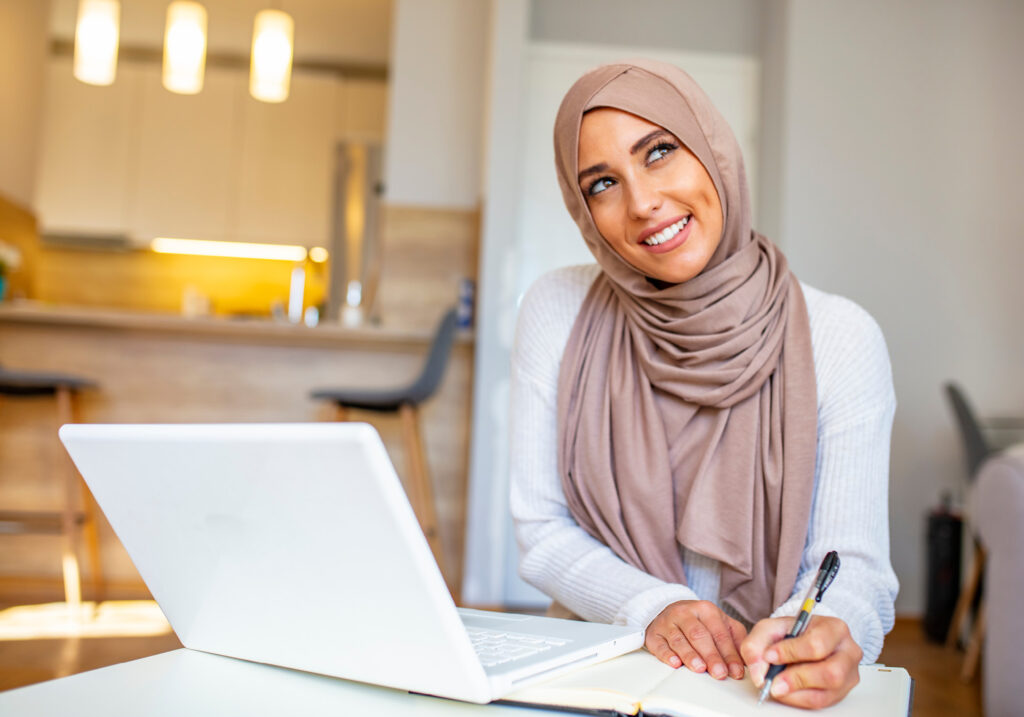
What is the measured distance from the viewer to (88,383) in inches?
123

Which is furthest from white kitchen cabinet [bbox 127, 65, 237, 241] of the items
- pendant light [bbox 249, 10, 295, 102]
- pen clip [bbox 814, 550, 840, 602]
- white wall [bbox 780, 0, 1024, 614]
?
pen clip [bbox 814, 550, 840, 602]

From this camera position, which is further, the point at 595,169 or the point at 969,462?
the point at 969,462

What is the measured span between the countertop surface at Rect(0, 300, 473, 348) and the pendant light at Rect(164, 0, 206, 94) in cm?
102

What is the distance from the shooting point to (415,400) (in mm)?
3029

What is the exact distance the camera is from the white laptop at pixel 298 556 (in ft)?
1.50

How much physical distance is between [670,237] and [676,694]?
0.62 metres

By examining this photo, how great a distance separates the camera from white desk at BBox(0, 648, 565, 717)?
489 mm

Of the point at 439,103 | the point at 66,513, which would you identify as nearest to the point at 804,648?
the point at 66,513

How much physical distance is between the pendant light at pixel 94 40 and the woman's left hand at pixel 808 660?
12.5 ft

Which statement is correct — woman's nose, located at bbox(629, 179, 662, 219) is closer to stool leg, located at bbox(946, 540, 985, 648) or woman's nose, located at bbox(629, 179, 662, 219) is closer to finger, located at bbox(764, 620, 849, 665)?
finger, located at bbox(764, 620, 849, 665)

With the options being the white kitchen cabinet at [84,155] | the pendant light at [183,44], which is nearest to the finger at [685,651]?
the pendant light at [183,44]

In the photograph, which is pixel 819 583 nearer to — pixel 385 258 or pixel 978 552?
pixel 978 552

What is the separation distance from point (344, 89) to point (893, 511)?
412 cm

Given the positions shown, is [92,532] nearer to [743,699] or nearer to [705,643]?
[705,643]
